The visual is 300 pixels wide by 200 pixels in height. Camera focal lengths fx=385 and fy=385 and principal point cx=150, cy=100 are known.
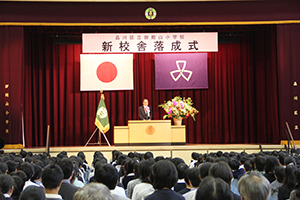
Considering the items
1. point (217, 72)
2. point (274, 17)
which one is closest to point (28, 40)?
point (217, 72)

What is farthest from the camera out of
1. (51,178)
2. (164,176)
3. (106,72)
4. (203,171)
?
(106,72)

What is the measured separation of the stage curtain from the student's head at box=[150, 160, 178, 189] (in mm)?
9911

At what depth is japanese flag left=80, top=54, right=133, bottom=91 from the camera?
12.1 metres

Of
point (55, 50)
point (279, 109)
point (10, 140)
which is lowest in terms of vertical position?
point (10, 140)

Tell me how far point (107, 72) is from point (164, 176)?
9695 millimetres

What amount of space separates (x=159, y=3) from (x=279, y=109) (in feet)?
14.8

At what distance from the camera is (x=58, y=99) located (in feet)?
41.6

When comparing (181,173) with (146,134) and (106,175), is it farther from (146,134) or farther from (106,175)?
(146,134)

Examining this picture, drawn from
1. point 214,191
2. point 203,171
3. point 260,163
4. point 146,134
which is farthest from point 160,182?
point 146,134

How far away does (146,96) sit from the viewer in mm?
13008

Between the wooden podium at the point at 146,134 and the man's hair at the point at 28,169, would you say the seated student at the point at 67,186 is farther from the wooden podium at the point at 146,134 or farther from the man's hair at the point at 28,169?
the wooden podium at the point at 146,134

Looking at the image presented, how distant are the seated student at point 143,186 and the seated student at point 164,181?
1.74 feet

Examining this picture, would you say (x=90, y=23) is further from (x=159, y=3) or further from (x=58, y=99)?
(x=58, y=99)

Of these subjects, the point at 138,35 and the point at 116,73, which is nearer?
the point at 138,35
